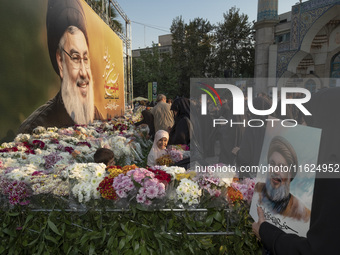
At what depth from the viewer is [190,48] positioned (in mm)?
31578

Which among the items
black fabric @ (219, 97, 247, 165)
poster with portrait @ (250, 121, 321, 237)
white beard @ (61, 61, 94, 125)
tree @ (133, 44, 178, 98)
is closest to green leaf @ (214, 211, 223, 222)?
poster with portrait @ (250, 121, 321, 237)

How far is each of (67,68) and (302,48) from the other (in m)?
16.8

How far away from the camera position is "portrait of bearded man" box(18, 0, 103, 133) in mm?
6191

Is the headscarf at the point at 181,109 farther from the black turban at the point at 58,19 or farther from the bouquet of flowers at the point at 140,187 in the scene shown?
the black turban at the point at 58,19

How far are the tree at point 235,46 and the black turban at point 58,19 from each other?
87.7 feet

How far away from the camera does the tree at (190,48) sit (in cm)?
3144

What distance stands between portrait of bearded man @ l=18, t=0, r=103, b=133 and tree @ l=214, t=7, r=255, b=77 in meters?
26.2

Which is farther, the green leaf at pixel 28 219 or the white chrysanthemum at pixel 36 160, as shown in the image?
the white chrysanthemum at pixel 36 160

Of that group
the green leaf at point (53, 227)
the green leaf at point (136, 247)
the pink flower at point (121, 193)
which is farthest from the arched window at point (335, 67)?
the green leaf at point (53, 227)

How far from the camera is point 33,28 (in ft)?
18.3

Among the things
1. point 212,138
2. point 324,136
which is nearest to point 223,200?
point 324,136

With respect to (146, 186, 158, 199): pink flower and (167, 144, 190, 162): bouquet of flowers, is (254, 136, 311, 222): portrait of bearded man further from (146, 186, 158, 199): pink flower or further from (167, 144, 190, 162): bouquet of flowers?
(167, 144, 190, 162): bouquet of flowers

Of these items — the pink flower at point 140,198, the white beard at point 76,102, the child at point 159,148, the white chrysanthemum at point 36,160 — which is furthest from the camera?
the white beard at point 76,102

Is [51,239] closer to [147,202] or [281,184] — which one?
[147,202]
